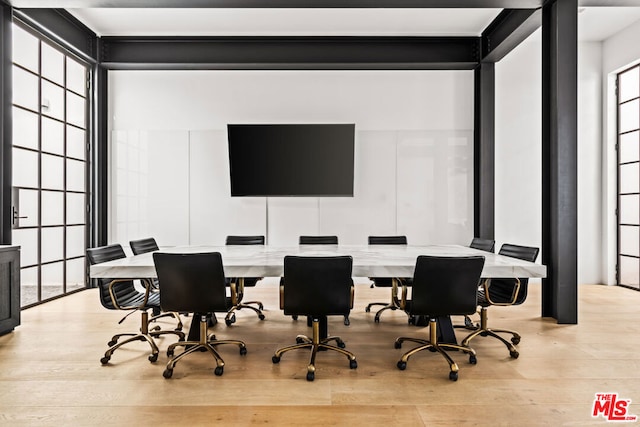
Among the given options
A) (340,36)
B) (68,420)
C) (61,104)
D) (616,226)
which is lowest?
(68,420)

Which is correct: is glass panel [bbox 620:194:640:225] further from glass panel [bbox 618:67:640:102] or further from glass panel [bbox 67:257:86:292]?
glass panel [bbox 67:257:86:292]

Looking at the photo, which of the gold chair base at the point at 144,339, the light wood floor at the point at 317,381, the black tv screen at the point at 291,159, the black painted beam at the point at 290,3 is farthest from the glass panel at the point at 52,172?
the gold chair base at the point at 144,339

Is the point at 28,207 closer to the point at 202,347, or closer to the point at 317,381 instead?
the point at 202,347

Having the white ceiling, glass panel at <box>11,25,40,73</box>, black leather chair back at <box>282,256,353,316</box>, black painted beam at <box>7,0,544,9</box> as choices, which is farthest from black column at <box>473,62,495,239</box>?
glass panel at <box>11,25,40,73</box>

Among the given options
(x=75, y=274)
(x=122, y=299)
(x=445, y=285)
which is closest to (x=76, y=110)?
(x=75, y=274)

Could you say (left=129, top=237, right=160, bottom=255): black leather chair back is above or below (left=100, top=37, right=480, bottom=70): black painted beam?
below

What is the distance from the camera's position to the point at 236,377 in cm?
290

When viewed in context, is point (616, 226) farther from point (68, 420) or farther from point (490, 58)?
point (68, 420)

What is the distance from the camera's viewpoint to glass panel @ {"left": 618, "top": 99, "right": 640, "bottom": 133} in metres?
6.17

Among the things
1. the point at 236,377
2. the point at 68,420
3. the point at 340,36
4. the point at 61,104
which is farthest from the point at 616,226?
the point at 61,104

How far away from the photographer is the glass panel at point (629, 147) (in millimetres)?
6168

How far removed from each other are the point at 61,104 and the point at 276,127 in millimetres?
2738

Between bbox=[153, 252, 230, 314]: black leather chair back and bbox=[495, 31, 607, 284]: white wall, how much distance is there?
4947 millimetres
